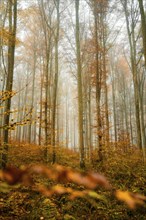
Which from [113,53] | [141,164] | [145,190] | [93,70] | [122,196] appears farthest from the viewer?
[113,53]

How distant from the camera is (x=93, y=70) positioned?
392 inches

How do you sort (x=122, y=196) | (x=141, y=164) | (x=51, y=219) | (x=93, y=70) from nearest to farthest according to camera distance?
(x=122, y=196)
(x=51, y=219)
(x=141, y=164)
(x=93, y=70)

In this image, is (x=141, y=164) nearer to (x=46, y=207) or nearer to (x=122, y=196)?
(x=46, y=207)

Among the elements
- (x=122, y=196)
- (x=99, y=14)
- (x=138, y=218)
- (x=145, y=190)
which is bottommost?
(x=138, y=218)

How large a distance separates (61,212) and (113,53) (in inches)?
740

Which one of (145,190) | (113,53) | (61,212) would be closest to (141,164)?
(145,190)

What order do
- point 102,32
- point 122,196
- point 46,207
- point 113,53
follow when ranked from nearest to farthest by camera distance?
point 122,196 → point 46,207 → point 102,32 → point 113,53

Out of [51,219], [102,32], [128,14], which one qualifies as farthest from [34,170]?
[128,14]

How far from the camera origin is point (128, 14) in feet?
37.2

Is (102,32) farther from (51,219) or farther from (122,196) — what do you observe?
(122,196)

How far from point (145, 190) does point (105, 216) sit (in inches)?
60.7

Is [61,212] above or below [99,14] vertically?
below

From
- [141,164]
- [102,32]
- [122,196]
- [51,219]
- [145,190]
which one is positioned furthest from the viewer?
[102,32]

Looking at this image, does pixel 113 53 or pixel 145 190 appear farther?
pixel 113 53
